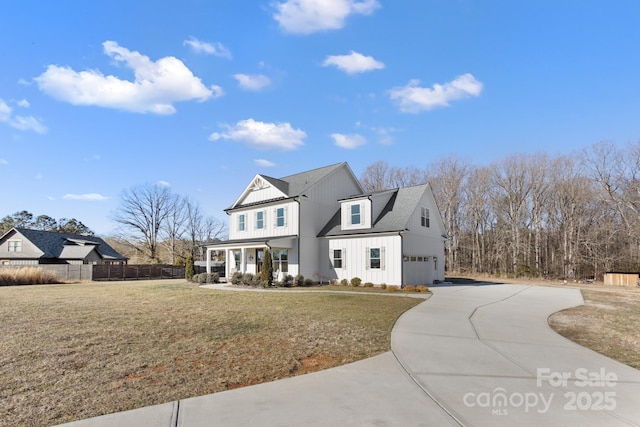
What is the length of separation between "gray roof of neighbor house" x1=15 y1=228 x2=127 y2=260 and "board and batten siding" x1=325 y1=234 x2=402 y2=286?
31.7 m

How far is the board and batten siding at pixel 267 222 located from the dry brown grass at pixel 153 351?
12.3 m

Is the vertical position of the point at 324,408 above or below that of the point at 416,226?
below

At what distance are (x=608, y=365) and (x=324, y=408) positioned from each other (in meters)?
4.92

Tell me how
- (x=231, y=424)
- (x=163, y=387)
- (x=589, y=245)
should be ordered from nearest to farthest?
(x=231, y=424)
(x=163, y=387)
(x=589, y=245)

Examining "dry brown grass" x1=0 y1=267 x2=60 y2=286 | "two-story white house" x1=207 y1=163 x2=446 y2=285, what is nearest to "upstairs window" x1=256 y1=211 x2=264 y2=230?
"two-story white house" x1=207 y1=163 x2=446 y2=285

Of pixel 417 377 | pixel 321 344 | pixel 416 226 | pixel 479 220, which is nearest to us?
pixel 417 377

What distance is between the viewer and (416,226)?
22.2 m

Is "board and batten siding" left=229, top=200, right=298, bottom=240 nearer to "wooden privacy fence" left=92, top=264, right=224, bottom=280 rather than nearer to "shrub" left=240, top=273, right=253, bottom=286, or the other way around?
"shrub" left=240, top=273, right=253, bottom=286

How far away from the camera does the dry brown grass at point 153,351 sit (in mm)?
4086

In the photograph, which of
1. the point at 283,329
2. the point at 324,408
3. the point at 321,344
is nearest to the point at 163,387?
the point at 324,408

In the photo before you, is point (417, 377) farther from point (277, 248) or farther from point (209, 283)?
point (209, 283)

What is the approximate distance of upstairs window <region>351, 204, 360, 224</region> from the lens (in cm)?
2242

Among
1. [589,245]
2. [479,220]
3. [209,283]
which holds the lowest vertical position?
[209,283]

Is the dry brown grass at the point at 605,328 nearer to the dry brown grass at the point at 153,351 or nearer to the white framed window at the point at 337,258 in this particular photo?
the dry brown grass at the point at 153,351
